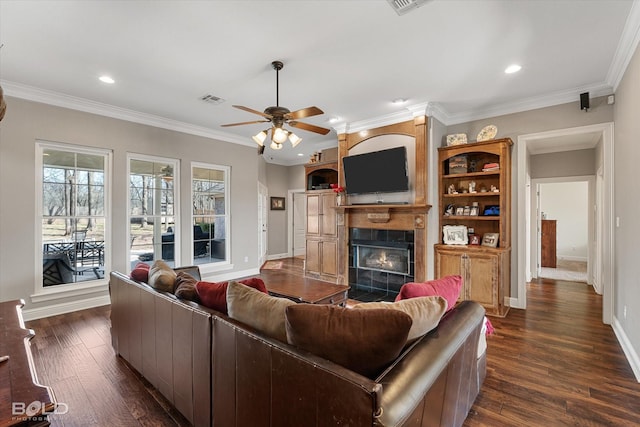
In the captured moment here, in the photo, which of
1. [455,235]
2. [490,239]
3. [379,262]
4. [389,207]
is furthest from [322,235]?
[490,239]

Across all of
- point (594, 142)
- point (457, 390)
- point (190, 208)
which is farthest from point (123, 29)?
point (594, 142)

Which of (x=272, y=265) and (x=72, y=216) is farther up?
(x=72, y=216)

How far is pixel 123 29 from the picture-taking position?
244 centimetres

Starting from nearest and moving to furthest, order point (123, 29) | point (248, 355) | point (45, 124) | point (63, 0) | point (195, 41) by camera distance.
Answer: point (248, 355) < point (63, 0) < point (123, 29) < point (195, 41) < point (45, 124)

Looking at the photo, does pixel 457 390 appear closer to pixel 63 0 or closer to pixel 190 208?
pixel 63 0

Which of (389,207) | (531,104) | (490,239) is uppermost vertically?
(531,104)

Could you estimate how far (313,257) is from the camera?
5.77m

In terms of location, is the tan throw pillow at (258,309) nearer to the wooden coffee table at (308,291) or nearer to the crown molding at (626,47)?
the wooden coffee table at (308,291)

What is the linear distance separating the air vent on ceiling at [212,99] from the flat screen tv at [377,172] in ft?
6.89

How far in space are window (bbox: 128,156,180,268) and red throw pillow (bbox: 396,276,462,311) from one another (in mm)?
4387

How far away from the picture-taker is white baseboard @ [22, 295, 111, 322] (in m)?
3.60

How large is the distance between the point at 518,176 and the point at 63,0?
5029mm

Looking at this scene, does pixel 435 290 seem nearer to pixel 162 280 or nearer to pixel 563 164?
pixel 162 280

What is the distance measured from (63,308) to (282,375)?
4.24 meters
